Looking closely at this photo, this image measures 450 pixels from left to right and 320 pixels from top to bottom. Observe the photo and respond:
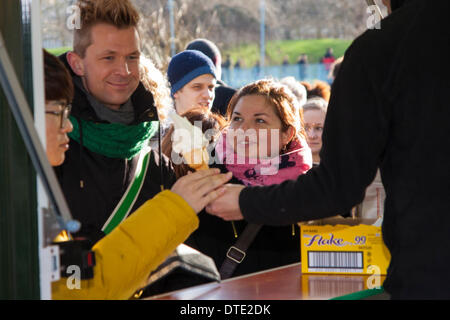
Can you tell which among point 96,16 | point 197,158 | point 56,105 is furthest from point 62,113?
point 197,158

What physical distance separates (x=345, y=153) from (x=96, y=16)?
3.12 ft

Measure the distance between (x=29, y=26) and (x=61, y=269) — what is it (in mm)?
514

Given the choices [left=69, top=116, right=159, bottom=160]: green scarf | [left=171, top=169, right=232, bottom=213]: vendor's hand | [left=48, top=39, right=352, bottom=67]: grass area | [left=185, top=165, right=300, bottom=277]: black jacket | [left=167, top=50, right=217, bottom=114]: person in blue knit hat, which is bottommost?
[left=185, top=165, right=300, bottom=277]: black jacket

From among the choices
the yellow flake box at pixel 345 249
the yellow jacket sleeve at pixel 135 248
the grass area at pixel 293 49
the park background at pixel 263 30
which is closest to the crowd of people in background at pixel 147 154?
the yellow jacket sleeve at pixel 135 248

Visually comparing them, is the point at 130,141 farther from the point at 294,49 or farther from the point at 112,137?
the point at 294,49

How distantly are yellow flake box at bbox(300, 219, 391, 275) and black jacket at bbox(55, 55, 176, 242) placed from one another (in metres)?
0.53

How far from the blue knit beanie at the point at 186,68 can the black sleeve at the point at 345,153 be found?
4.14ft

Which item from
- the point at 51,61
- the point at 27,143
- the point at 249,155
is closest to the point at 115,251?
the point at 27,143

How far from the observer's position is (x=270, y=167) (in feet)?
7.33

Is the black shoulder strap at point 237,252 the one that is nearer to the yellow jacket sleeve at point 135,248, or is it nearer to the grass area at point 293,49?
the yellow jacket sleeve at point 135,248

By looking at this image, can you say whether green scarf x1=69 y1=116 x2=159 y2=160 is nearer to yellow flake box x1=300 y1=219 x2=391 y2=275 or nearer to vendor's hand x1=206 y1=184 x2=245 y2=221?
vendor's hand x1=206 y1=184 x2=245 y2=221

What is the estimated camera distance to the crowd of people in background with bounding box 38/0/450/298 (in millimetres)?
1441

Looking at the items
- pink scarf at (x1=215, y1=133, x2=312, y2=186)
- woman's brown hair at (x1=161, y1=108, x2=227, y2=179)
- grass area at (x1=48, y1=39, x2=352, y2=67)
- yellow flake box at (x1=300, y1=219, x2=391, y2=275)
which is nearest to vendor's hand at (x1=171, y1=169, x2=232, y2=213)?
yellow flake box at (x1=300, y1=219, x2=391, y2=275)

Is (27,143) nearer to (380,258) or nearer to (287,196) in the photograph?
(287,196)
